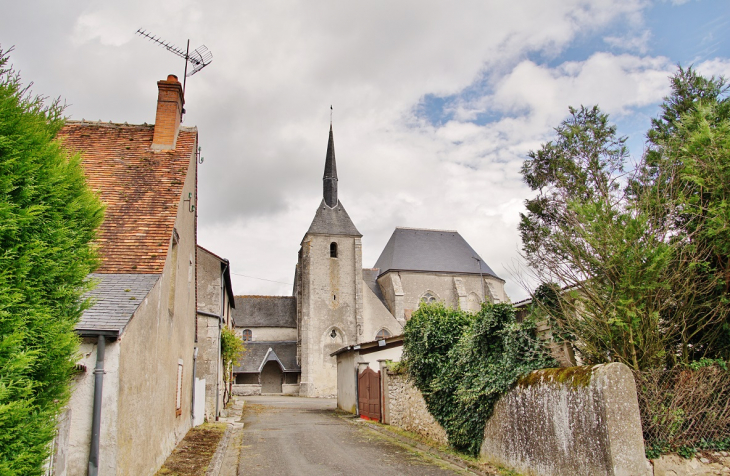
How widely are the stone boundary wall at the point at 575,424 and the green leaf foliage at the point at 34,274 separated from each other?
17.9 feet

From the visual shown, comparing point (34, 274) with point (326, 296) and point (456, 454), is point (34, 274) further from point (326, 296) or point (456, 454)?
point (326, 296)

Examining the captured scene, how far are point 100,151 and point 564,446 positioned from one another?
9241 mm

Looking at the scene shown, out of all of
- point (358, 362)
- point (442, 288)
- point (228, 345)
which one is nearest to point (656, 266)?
point (358, 362)

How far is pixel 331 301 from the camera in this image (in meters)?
37.9

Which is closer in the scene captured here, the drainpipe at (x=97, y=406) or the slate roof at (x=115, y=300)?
the drainpipe at (x=97, y=406)

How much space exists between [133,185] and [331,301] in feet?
97.6

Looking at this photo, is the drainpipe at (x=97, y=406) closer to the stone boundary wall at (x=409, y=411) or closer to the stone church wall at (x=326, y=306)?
the stone boundary wall at (x=409, y=411)

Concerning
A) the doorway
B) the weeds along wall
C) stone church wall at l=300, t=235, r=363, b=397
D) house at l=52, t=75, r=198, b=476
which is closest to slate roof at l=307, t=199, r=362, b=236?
stone church wall at l=300, t=235, r=363, b=397

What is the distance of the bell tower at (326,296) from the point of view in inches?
1426

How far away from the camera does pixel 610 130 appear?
59.6 feet

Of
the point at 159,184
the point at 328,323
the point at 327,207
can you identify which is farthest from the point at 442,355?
the point at 327,207

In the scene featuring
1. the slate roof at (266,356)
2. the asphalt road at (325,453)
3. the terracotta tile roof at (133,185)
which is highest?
the terracotta tile roof at (133,185)

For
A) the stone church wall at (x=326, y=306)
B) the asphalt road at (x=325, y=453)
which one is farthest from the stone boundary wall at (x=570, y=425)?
the stone church wall at (x=326, y=306)

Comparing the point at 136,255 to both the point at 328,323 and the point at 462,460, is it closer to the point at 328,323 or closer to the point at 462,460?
the point at 462,460
